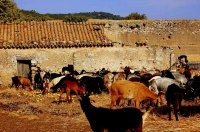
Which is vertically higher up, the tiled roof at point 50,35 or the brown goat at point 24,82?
the tiled roof at point 50,35

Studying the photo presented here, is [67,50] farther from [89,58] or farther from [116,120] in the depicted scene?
[116,120]

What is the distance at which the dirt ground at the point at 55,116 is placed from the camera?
10909 millimetres

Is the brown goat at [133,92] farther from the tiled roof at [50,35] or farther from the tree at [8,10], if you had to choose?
the tree at [8,10]

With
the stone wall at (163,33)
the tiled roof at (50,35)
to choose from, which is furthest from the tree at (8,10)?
the stone wall at (163,33)

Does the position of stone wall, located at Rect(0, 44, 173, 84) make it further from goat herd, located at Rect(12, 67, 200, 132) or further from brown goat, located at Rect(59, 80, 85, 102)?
brown goat, located at Rect(59, 80, 85, 102)

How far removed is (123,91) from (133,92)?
42 cm

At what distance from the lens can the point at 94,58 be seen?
25.3 m

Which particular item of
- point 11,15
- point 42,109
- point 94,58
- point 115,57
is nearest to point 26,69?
point 94,58

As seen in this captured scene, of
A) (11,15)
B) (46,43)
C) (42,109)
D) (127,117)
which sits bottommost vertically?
(42,109)

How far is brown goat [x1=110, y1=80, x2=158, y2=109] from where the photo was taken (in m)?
13.5

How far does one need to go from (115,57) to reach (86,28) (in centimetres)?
378

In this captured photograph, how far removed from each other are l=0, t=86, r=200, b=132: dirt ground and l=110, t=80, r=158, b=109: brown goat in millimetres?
712

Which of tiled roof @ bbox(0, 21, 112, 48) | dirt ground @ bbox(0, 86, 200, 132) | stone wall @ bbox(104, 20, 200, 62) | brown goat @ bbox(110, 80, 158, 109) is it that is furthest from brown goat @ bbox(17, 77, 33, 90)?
stone wall @ bbox(104, 20, 200, 62)

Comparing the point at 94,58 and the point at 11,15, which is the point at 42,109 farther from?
the point at 11,15
